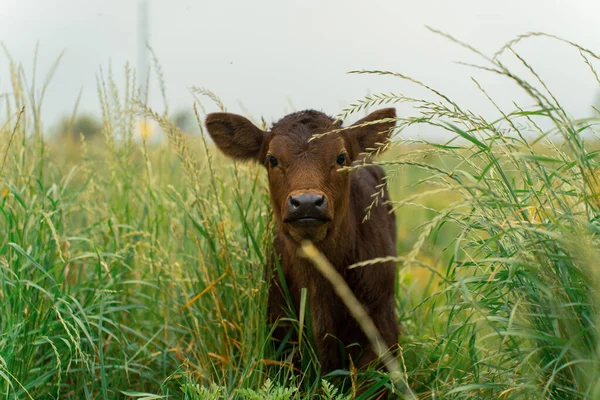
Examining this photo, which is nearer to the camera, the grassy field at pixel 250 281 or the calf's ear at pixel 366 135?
the grassy field at pixel 250 281

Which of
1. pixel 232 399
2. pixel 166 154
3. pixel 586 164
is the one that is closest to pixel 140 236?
pixel 166 154

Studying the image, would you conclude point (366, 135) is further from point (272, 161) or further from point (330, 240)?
point (330, 240)

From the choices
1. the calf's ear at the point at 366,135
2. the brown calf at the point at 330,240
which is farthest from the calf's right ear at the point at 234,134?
the calf's ear at the point at 366,135

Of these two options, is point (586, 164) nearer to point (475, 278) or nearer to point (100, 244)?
point (475, 278)

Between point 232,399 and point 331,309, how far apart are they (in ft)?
3.16

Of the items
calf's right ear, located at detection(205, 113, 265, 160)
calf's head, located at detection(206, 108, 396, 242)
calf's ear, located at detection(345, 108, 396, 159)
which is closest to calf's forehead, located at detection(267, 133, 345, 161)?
calf's head, located at detection(206, 108, 396, 242)

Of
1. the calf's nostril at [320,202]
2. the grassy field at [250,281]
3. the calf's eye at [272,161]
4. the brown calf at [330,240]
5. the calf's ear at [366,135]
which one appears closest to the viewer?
the grassy field at [250,281]

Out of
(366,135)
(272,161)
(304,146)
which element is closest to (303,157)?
(304,146)

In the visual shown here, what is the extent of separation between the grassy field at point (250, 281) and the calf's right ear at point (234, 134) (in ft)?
0.51

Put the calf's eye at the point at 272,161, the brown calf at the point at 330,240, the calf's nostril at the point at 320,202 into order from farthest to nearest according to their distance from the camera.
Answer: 1. the calf's eye at the point at 272,161
2. the brown calf at the point at 330,240
3. the calf's nostril at the point at 320,202

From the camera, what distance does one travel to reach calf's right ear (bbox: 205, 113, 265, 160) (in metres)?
4.58

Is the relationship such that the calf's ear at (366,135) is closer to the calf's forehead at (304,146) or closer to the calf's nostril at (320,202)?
the calf's forehead at (304,146)

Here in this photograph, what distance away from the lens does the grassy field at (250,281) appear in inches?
102

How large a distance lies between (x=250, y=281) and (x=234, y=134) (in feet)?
3.53
